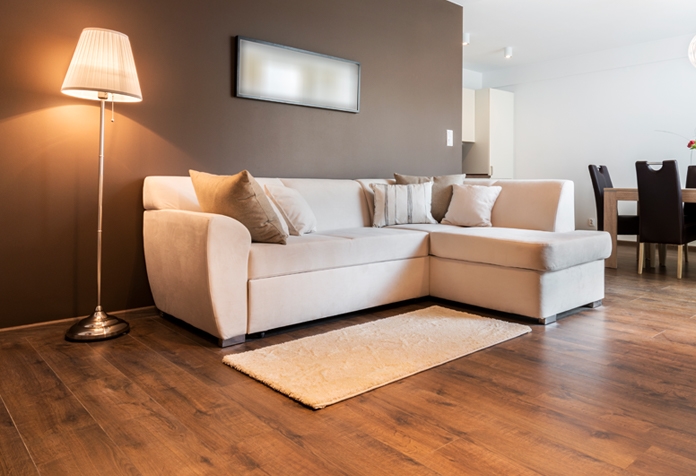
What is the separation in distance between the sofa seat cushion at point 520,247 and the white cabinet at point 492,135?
4201mm

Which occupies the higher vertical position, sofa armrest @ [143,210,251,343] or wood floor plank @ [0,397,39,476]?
sofa armrest @ [143,210,251,343]

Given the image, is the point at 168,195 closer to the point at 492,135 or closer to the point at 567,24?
the point at 567,24

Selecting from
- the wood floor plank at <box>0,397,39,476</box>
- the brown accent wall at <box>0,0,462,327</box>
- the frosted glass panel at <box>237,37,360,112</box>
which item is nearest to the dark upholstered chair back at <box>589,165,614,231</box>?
the brown accent wall at <box>0,0,462,327</box>

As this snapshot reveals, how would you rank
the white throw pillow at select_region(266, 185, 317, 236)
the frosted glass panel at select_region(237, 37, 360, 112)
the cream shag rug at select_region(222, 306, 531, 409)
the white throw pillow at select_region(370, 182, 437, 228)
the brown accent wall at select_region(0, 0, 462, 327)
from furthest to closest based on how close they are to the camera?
the white throw pillow at select_region(370, 182, 437, 228) → the frosted glass panel at select_region(237, 37, 360, 112) → the white throw pillow at select_region(266, 185, 317, 236) → the brown accent wall at select_region(0, 0, 462, 327) → the cream shag rug at select_region(222, 306, 531, 409)

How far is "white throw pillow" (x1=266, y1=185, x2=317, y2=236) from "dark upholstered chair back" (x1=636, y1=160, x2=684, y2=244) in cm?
299

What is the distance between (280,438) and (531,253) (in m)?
1.77

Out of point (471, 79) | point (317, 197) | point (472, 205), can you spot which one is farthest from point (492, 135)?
point (317, 197)

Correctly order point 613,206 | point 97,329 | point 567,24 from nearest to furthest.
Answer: point 97,329 < point 613,206 < point 567,24

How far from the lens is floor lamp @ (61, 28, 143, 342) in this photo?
2395 mm

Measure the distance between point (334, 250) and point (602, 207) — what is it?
364 centimetres

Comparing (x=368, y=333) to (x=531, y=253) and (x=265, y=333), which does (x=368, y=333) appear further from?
(x=531, y=253)

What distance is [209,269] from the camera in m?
2.30

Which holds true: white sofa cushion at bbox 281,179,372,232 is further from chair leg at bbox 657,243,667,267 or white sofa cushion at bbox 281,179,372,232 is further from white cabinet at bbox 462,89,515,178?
white cabinet at bbox 462,89,515,178

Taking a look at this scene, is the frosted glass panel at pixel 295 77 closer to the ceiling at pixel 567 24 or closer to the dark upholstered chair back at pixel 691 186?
the ceiling at pixel 567 24
